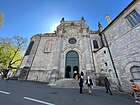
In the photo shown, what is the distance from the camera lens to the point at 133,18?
11.0m

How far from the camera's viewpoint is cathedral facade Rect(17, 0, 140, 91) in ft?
34.8

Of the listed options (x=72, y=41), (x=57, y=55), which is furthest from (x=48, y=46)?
(x=72, y=41)

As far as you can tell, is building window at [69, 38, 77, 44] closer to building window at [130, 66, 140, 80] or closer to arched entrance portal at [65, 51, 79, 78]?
arched entrance portal at [65, 51, 79, 78]

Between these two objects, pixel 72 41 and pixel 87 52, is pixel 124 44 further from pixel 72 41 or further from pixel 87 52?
pixel 72 41

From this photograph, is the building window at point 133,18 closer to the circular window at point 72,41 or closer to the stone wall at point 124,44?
the stone wall at point 124,44

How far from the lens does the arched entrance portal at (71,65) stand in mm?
16223

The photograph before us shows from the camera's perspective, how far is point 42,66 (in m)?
16.4

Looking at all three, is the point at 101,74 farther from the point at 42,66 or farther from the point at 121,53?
the point at 42,66

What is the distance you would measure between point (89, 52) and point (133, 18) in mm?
8403

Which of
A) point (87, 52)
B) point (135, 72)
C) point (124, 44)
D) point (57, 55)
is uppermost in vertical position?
point (87, 52)

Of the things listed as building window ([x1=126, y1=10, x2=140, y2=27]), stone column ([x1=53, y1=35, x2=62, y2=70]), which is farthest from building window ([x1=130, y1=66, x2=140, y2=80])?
stone column ([x1=53, y1=35, x2=62, y2=70])

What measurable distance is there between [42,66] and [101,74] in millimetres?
10699

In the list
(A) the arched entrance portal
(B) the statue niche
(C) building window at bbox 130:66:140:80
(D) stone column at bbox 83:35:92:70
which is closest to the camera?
(C) building window at bbox 130:66:140:80

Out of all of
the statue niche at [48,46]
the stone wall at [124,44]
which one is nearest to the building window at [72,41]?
the statue niche at [48,46]
